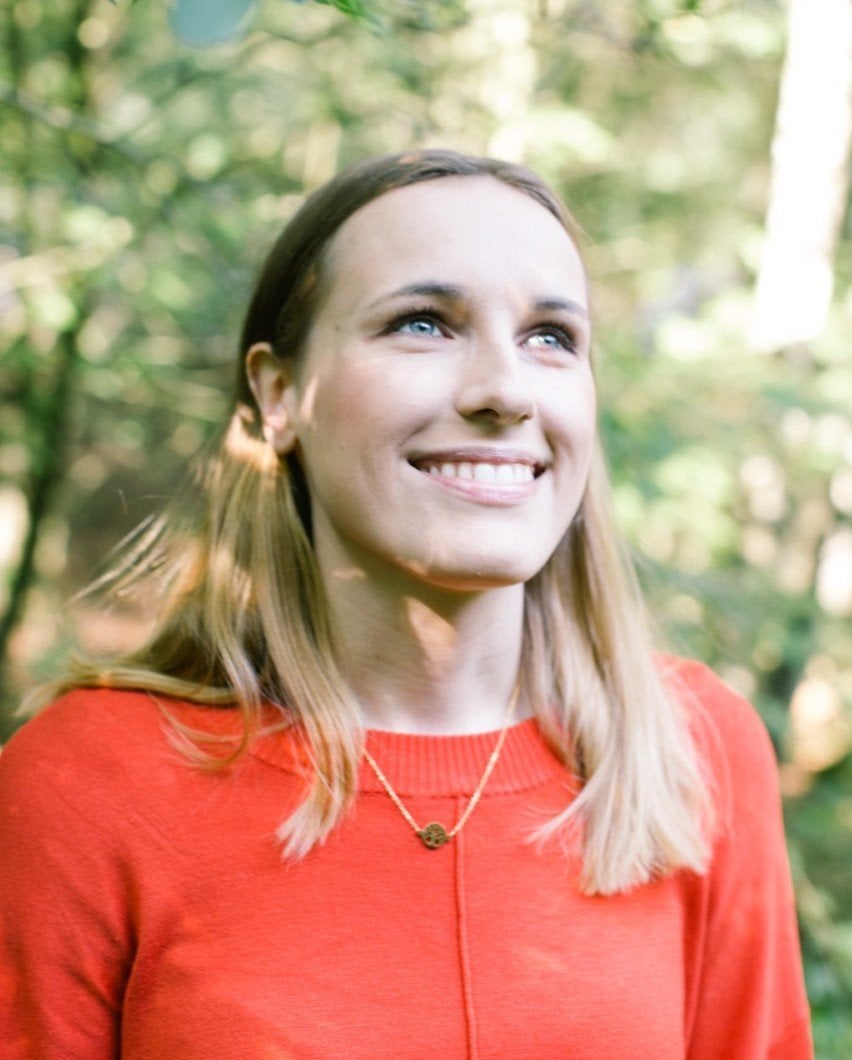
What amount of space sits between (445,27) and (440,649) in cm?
155

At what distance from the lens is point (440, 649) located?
1985 mm

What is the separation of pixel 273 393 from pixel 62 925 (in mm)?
942

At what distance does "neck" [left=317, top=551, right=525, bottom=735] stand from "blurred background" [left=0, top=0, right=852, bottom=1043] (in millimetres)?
805

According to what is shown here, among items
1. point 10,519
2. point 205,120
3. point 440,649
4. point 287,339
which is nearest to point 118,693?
point 440,649

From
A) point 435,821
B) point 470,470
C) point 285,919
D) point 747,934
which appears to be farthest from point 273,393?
point 747,934

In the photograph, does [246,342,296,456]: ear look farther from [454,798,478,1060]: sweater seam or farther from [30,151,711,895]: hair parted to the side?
[454,798,478,1060]: sweater seam

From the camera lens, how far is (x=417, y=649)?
198 centimetres

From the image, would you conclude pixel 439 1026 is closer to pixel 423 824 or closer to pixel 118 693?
pixel 423 824

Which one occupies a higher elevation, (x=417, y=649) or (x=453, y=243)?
(x=453, y=243)

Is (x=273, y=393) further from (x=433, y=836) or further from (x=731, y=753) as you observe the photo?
(x=731, y=753)

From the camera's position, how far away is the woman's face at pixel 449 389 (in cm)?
180

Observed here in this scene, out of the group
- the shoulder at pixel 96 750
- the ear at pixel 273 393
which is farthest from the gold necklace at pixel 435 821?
the ear at pixel 273 393

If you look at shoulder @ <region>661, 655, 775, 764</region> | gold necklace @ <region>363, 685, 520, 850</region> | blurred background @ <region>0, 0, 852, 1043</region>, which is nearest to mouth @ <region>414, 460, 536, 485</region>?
gold necklace @ <region>363, 685, 520, 850</region>

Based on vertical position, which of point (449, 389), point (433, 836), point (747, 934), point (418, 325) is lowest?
point (747, 934)
